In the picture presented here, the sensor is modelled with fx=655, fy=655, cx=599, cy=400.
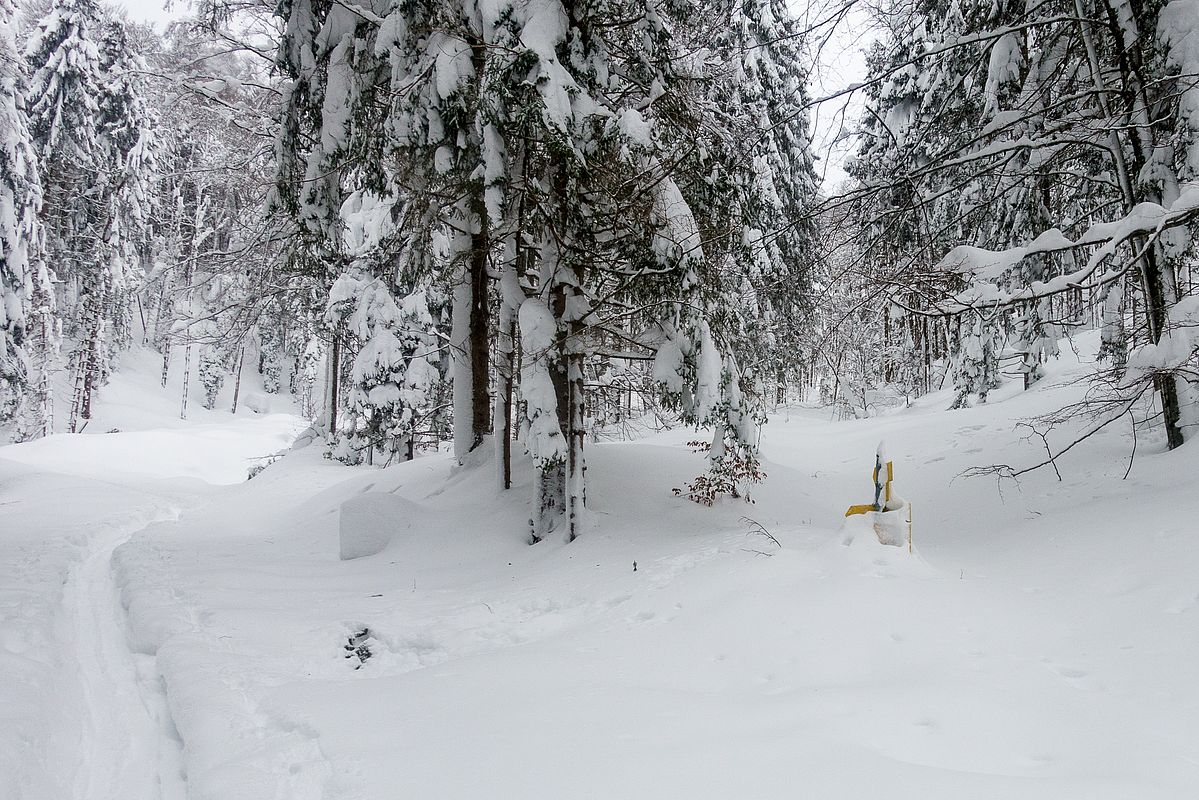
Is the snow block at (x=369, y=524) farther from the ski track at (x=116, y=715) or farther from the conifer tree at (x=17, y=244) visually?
the conifer tree at (x=17, y=244)

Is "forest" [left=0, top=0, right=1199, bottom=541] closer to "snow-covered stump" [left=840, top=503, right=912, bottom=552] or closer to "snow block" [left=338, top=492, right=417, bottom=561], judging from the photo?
"snow-covered stump" [left=840, top=503, right=912, bottom=552]

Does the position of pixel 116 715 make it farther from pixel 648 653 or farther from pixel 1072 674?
pixel 1072 674

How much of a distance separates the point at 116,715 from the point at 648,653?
323cm

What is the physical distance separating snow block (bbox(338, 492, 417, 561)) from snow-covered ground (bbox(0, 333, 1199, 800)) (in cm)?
9

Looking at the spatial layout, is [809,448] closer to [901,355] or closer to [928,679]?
[928,679]

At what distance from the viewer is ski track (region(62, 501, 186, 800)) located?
3.19 m

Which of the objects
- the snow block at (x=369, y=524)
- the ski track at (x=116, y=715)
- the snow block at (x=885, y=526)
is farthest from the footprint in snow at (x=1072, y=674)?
the snow block at (x=369, y=524)

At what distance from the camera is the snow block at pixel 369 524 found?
327 inches

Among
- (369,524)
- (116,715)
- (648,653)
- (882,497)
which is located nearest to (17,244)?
(369,524)

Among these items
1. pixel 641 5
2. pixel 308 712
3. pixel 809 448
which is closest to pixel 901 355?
pixel 809 448

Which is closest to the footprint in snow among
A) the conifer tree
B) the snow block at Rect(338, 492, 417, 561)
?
the snow block at Rect(338, 492, 417, 561)

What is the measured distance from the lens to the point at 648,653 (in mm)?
4109

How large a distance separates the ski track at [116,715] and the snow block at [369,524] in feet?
8.17

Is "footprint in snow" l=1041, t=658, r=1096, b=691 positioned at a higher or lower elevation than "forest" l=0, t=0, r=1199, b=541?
lower
